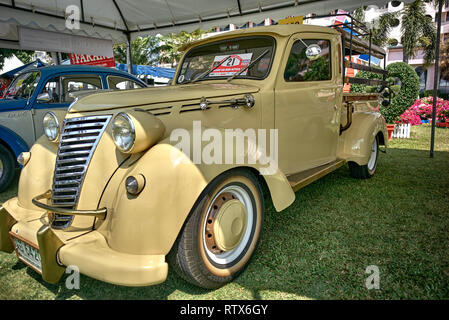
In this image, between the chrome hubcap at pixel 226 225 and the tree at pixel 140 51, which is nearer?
the chrome hubcap at pixel 226 225

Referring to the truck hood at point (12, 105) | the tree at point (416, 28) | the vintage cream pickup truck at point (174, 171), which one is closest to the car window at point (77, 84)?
the truck hood at point (12, 105)

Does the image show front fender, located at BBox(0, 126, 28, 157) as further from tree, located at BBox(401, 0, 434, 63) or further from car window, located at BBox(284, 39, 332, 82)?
tree, located at BBox(401, 0, 434, 63)

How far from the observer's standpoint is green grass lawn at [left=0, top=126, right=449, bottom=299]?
2.01 m

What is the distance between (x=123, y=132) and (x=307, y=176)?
6.28 ft

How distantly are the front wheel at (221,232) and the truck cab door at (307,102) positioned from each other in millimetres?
728

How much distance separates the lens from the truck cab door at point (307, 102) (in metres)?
2.77

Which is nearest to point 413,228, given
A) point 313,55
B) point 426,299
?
point 426,299

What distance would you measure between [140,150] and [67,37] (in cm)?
625

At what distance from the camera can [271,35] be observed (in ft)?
9.09

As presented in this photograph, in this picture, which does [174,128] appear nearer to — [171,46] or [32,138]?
[32,138]

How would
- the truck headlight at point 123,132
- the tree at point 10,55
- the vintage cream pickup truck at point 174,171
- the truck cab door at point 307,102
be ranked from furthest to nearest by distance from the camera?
1. the tree at point 10,55
2. the truck cab door at point 307,102
3. the truck headlight at point 123,132
4. the vintage cream pickup truck at point 174,171

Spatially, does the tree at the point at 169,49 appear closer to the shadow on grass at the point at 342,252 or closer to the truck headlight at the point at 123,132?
the shadow on grass at the point at 342,252

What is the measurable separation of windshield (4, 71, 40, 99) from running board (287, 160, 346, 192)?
14.1 ft

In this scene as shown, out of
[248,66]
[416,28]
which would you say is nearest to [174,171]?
[248,66]
